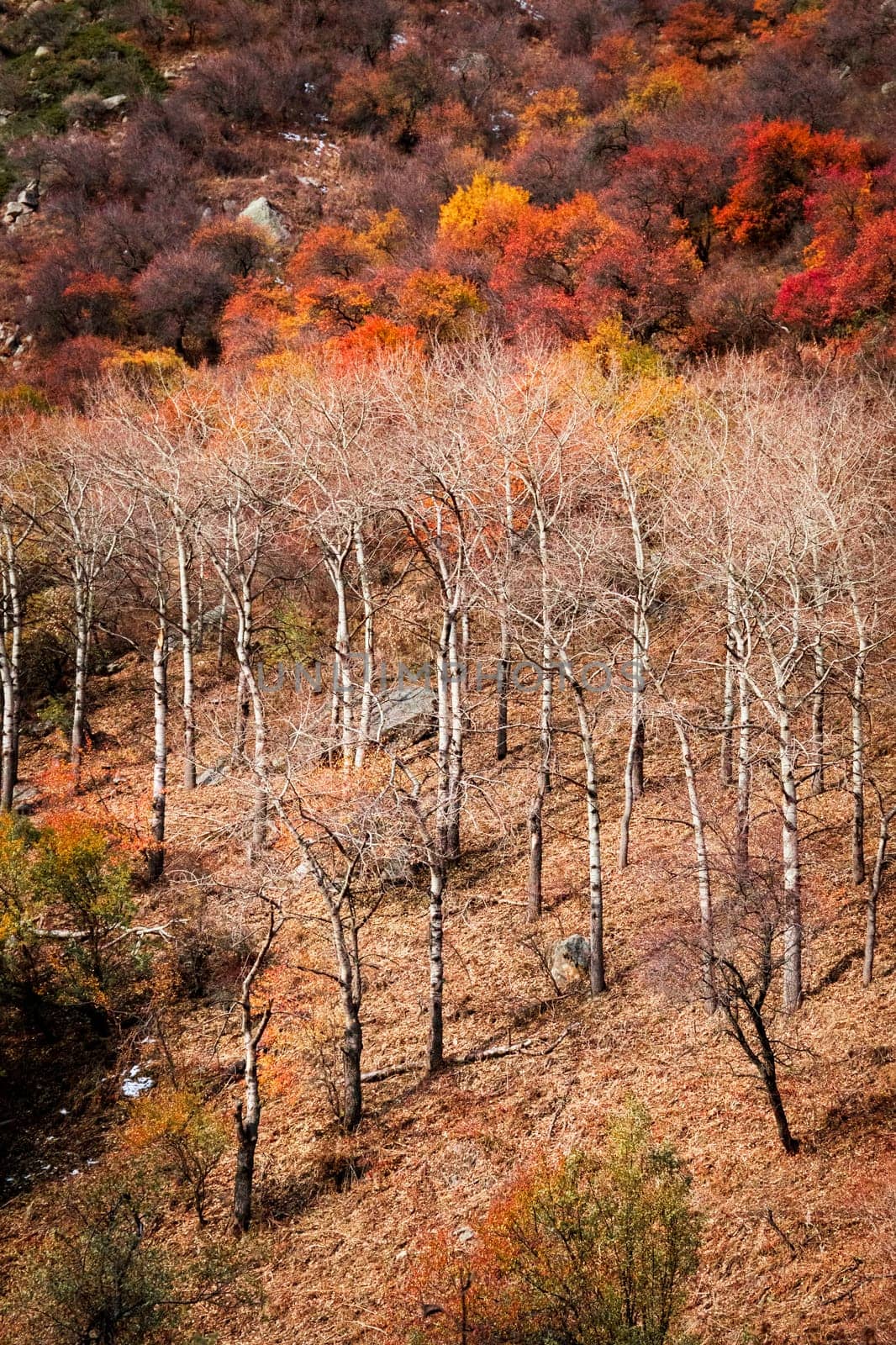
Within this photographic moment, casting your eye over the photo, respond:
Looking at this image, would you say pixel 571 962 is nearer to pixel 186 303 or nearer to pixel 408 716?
pixel 408 716

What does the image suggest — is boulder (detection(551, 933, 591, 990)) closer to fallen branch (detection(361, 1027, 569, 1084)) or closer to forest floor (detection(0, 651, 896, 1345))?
forest floor (detection(0, 651, 896, 1345))

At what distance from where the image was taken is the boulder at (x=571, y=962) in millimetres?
18609

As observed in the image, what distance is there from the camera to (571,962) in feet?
61.5

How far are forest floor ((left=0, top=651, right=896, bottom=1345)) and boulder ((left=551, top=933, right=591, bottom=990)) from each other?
521 millimetres

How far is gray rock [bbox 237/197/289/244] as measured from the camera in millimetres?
61562

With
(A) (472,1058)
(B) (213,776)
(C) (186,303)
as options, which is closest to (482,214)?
(C) (186,303)

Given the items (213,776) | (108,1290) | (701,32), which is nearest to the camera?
(108,1290)

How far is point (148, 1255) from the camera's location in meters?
11.4

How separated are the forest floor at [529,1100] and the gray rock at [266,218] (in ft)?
174

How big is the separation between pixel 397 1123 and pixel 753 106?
204 ft

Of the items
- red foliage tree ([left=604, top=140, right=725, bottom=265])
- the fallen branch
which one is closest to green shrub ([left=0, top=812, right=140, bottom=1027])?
the fallen branch

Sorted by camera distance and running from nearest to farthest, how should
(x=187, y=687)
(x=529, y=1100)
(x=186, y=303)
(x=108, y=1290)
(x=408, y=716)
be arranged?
(x=108, y=1290), (x=529, y=1100), (x=187, y=687), (x=408, y=716), (x=186, y=303)

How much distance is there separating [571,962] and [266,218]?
60.7 m

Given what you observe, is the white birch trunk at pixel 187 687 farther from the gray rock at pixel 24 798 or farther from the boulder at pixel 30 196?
the boulder at pixel 30 196
